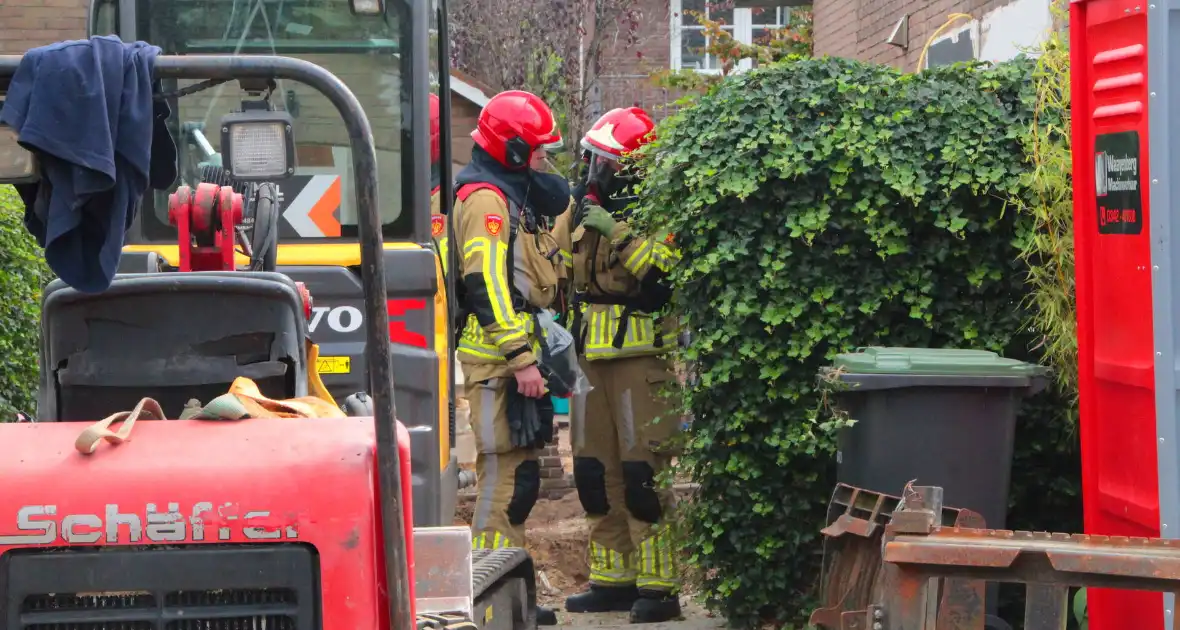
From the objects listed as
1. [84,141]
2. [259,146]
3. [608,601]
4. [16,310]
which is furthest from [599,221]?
[84,141]

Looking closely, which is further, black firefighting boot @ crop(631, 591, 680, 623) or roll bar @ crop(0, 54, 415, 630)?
black firefighting boot @ crop(631, 591, 680, 623)

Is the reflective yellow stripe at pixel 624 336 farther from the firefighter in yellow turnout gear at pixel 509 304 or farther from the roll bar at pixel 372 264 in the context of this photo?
the roll bar at pixel 372 264

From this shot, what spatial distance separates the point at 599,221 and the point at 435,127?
1.17 metres

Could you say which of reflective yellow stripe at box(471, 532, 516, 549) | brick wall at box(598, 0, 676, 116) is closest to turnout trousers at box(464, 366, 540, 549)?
reflective yellow stripe at box(471, 532, 516, 549)

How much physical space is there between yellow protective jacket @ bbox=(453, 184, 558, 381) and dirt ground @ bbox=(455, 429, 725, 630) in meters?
1.36

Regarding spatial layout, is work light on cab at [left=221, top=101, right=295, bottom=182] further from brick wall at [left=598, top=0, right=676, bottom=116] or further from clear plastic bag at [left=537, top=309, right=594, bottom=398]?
brick wall at [left=598, top=0, right=676, bottom=116]

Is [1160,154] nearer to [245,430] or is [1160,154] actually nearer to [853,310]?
[853,310]

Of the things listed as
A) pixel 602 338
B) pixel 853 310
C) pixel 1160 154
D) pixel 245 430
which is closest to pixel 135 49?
pixel 245 430

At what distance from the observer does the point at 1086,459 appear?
4676 millimetres

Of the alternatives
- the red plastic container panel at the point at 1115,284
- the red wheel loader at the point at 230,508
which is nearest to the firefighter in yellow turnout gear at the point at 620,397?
the red plastic container panel at the point at 1115,284

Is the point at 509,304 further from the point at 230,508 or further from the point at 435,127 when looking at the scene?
the point at 230,508

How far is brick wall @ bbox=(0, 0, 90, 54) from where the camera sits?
13023 millimetres

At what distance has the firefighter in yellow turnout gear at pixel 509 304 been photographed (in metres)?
6.65

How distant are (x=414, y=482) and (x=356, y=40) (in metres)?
1.80
